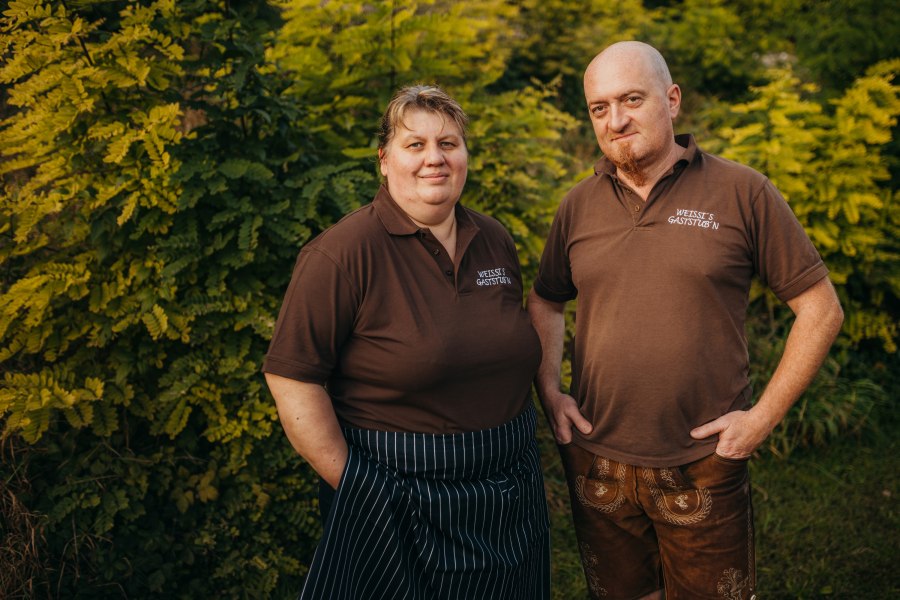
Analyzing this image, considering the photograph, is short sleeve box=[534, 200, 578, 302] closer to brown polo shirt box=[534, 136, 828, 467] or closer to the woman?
brown polo shirt box=[534, 136, 828, 467]

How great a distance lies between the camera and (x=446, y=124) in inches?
87.9

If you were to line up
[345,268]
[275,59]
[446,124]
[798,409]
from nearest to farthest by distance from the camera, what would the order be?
[345,268]
[446,124]
[275,59]
[798,409]

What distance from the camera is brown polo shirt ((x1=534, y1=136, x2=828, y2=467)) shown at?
2223 mm

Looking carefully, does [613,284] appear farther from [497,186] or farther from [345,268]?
[497,186]

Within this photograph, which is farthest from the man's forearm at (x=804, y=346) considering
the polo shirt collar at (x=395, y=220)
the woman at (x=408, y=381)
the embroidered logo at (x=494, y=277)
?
the polo shirt collar at (x=395, y=220)

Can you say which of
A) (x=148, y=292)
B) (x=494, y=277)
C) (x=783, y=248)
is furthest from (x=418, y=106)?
(x=148, y=292)

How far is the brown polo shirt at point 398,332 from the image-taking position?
6.70 ft

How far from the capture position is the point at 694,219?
89.1 inches

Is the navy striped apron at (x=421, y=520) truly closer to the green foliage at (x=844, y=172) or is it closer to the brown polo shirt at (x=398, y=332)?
the brown polo shirt at (x=398, y=332)

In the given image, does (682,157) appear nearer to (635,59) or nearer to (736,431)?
(635,59)

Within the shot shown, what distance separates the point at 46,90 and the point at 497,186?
247cm

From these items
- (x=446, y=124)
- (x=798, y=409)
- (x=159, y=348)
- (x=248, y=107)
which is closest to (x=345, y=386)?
(x=446, y=124)

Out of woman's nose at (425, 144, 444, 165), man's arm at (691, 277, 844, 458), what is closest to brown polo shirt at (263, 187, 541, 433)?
woman's nose at (425, 144, 444, 165)

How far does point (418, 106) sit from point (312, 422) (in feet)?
3.51
